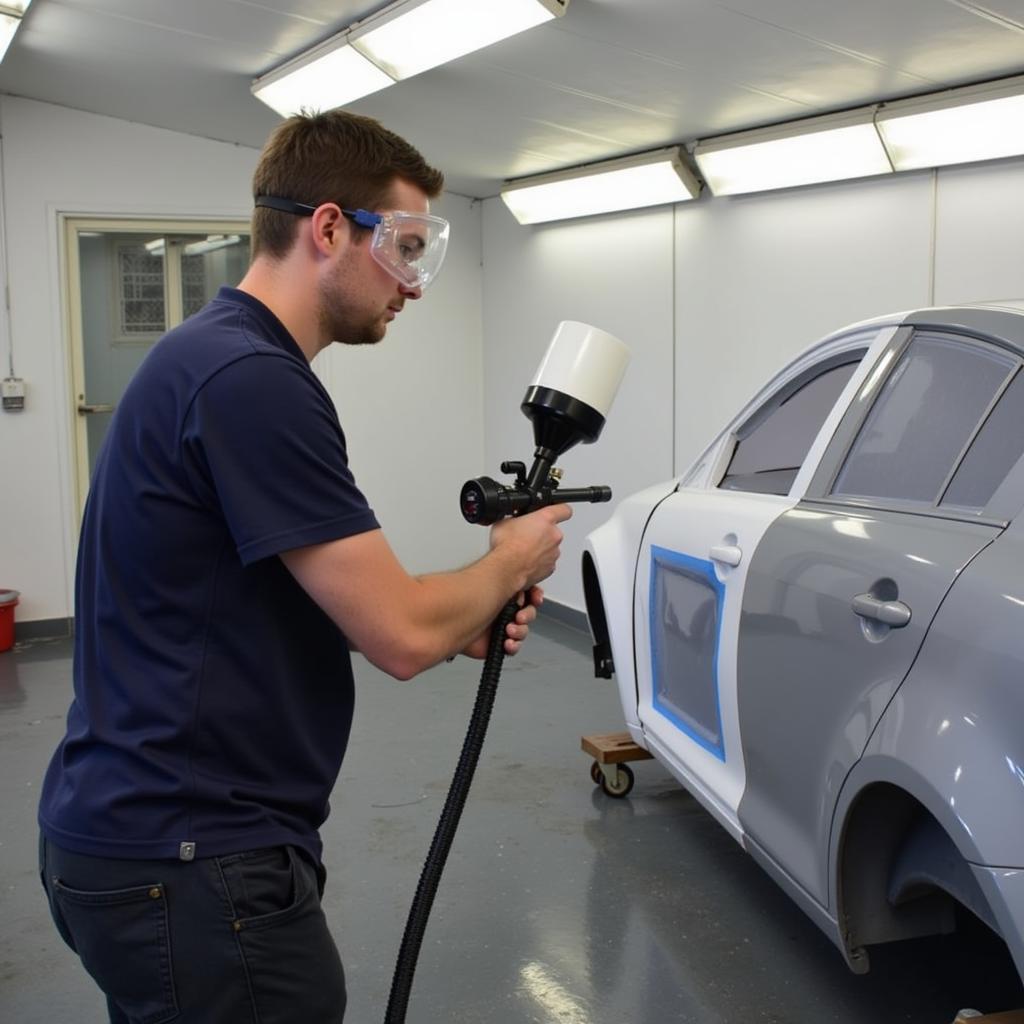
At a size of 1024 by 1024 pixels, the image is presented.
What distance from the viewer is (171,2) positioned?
4.18 m

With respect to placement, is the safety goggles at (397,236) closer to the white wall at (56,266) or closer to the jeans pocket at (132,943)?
the jeans pocket at (132,943)

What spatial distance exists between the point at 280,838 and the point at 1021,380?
1506 millimetres

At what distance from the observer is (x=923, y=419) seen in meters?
2.20

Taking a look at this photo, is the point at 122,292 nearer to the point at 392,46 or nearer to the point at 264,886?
the point at 392,46

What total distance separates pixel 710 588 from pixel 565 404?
115 centimetres

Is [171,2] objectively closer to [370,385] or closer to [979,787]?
[370,385]

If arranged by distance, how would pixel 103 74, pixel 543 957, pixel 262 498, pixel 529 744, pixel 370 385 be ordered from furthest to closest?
pixel 370 385 → pixel 103 74 → pixel 529 744 → pixel 543 957 → pixel 262 498

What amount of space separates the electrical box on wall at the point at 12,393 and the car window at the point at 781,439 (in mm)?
4396

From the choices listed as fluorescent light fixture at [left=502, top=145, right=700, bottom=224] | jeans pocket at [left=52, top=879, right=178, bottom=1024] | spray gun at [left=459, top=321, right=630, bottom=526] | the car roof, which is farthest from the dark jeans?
fluorescent light fixture at [left=502, top=145, right=700, bottom=224]

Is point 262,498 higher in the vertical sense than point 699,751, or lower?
higher

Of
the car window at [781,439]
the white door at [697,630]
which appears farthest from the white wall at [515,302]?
the white door at [697,630]

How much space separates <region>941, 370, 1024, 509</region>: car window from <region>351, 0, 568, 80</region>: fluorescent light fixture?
2.17m

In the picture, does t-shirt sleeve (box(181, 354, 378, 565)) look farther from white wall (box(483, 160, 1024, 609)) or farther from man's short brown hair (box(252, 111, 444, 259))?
white wall (box(483, 160, 1024, 609))

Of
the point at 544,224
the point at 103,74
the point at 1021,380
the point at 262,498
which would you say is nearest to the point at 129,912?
the point at 262,498
